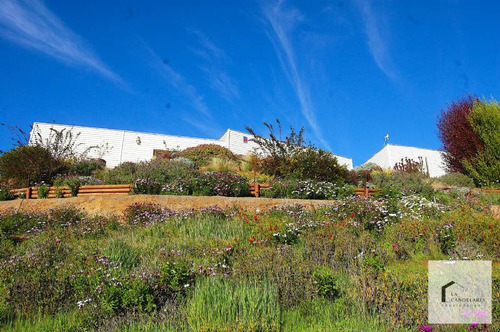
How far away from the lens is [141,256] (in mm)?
6832

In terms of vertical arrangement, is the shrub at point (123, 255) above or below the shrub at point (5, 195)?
below

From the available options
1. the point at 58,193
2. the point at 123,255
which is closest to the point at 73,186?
the point at 58,193

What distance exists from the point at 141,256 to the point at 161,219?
3574 millimetres

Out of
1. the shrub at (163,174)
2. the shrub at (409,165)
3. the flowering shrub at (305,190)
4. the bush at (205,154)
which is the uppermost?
the shrub at (409,165)

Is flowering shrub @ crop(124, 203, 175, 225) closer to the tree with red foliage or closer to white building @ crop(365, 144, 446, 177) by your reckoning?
the tree with red foliage

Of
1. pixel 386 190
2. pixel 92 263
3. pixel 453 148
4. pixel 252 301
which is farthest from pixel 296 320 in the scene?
pixel 453 148

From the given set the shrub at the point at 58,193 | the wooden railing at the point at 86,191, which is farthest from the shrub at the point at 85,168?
the shrub at the point at 58,193

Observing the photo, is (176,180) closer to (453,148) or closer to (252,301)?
(252,301)

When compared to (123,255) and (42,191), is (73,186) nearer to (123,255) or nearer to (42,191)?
(42,191)

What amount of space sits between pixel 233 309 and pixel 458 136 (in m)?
19.8

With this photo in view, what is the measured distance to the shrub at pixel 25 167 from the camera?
16672 mm

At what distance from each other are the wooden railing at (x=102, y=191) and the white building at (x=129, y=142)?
39.9ft

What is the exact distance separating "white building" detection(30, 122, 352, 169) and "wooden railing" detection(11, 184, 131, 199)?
12.1 meters

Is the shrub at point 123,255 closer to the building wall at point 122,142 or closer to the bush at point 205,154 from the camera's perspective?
the bush at point 205,154
